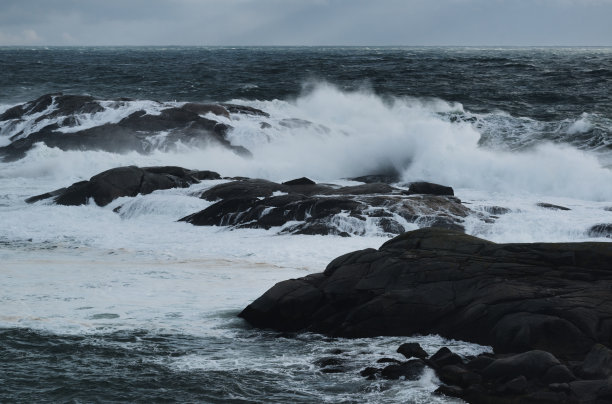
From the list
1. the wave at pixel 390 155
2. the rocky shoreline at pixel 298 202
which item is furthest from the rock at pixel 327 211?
the wave at pixel 390 155

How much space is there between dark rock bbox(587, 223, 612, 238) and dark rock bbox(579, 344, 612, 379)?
34.6 ft

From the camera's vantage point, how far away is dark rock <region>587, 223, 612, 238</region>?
2101cm

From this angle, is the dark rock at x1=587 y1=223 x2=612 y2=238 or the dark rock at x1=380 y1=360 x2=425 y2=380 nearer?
the dark rock at x1=380 y1=360 x2=425 y2=380

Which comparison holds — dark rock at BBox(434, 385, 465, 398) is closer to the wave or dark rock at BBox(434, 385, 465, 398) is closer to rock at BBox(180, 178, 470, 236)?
rock at BBox(180, 178, 470, 236)

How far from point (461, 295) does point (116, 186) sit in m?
16.2

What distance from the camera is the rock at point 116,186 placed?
26.2 metres

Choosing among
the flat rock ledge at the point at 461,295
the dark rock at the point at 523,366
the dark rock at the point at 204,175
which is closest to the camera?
the dark rock at the point at 523,366

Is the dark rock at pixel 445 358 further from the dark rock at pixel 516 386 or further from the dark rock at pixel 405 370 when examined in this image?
the dark rock at pixel 516 386

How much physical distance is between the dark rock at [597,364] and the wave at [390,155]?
56.2ft

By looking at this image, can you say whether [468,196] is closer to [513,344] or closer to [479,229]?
[479,229]

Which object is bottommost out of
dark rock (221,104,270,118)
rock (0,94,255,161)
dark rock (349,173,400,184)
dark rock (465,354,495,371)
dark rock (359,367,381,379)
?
dark rock (359,367,381,379)

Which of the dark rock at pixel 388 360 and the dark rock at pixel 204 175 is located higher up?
the dark rock at pixel 204 175

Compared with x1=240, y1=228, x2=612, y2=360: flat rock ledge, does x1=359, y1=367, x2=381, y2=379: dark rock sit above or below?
below

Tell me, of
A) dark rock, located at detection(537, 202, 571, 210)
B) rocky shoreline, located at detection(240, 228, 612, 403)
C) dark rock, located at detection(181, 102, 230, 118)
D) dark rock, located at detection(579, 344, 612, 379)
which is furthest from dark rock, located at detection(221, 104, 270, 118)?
dark rock, located at detection(579, 344, 612, 379)
